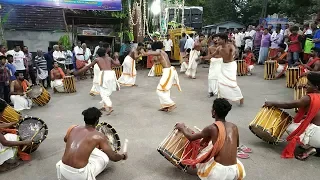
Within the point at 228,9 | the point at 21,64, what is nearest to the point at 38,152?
the point at 21,64

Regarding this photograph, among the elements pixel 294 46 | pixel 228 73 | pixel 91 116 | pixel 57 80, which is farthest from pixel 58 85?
pixel 294 46

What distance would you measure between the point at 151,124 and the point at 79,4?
34.4ft

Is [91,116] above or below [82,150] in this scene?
above

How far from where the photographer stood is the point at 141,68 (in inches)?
590

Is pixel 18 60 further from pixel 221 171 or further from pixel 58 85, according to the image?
pixel 221 171

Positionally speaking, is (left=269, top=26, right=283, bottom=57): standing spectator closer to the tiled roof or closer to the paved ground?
the paved ground

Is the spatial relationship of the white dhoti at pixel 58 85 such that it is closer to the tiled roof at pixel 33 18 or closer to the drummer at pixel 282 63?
the tiled roof at pixel 33 18

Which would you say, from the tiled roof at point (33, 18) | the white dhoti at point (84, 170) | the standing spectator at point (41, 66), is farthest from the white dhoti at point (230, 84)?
the tiled roof at point (33, 18)

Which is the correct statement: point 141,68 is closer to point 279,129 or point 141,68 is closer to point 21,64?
point 21,64

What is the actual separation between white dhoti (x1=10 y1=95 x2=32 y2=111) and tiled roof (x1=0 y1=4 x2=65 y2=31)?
8.83 metres

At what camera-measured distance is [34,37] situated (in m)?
15.5

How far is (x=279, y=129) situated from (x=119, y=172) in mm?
2438

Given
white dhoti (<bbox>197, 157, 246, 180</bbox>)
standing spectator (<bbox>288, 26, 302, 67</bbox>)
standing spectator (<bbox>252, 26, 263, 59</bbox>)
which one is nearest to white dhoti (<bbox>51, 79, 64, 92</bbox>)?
white dhoti (<bbox>197, 157, 246, 180</bbox>)

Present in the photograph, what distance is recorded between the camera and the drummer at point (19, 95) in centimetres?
770
